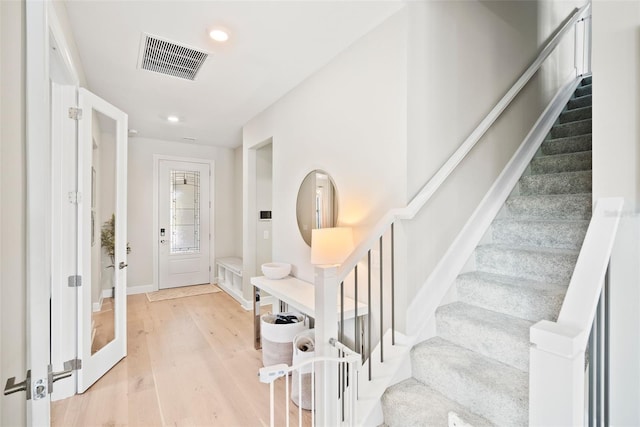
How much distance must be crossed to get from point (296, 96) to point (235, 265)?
2.97m

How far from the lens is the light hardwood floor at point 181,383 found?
2.10 meters

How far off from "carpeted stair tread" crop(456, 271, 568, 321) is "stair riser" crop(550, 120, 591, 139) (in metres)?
1.61

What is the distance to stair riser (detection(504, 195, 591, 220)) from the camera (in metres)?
2.16

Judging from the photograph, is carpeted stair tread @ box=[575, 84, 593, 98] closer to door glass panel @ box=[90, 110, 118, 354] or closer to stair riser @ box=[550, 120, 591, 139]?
stair riser @ box=[550, 120, 591, 139]

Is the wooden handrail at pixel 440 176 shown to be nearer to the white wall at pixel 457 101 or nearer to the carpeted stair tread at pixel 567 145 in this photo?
the white wall at pixel 457 101

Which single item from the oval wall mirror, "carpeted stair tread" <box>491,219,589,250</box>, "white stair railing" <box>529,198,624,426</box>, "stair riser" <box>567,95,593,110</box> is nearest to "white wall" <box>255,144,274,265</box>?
the oval wall mirror

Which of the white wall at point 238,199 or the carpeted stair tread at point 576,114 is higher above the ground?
the carpeted stair tread at point 576,114

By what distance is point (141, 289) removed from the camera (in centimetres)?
520

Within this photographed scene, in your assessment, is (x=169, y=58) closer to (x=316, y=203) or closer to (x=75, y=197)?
(x=75, y=197)

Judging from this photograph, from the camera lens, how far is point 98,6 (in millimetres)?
1934

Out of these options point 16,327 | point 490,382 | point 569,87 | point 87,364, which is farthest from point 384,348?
point 569,87

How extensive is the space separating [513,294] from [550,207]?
33.9 inches

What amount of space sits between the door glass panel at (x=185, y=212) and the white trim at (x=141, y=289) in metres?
0.65

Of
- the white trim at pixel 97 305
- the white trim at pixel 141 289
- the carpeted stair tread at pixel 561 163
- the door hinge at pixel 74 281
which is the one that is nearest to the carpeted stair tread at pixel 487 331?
the carpeted stair tread at pixel 561 163
